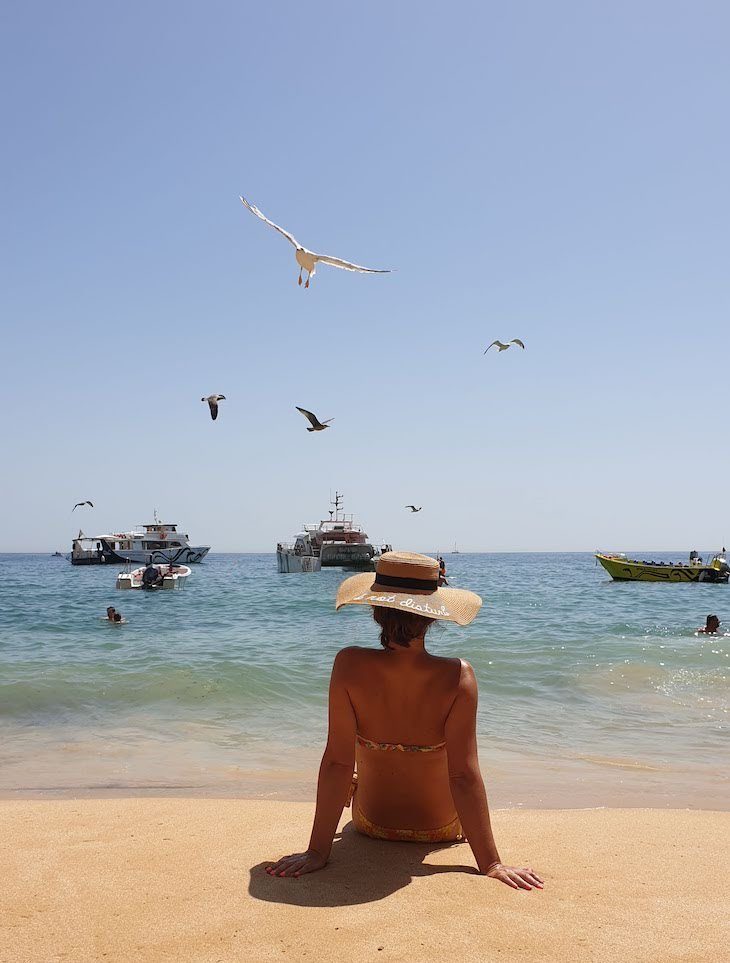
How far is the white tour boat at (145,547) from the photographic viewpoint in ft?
237

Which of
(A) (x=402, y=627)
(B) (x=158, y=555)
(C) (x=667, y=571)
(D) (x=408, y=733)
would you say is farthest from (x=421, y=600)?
(B) (x=158, y=555)

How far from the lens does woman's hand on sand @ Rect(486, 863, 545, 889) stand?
2791 mm

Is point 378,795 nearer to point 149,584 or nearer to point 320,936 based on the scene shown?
point 320,936

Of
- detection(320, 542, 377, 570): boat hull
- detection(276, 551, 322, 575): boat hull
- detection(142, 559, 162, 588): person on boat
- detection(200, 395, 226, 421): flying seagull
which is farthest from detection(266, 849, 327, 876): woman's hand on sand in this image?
detection(276, 551, 322, 575): boat hull

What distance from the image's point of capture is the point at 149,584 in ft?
108

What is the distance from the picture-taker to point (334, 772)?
9.59ft

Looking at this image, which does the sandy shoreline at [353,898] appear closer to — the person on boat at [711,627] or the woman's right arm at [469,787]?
the woman's right arm at [469,787]

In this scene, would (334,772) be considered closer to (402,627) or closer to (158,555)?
(402,627)

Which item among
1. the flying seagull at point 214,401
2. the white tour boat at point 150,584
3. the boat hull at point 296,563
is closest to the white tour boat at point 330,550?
the boat hull at point 296,563

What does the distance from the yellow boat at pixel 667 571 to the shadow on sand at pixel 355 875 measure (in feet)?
126

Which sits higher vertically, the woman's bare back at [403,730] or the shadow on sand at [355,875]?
the woman's bare back at [403,730]

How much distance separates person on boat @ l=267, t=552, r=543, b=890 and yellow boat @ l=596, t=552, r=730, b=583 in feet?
126

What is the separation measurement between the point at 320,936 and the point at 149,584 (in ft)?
105

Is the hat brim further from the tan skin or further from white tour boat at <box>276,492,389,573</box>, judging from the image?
white tour boat at <box>276,492,389,573</box>
